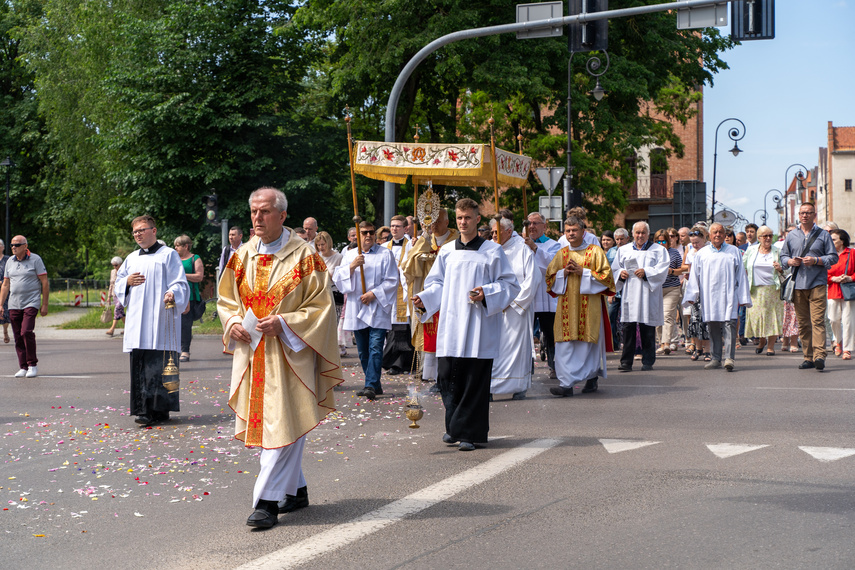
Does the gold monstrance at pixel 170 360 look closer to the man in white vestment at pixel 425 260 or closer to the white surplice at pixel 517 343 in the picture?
the man in white vestment at pixel 425 260

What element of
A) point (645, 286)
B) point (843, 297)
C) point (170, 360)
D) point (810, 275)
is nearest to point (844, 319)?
point (843, 297)

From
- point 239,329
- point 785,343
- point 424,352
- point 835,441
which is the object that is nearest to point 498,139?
point 785,343

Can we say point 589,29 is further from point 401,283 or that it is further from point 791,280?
point 401,283

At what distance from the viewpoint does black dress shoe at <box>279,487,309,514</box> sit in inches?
224

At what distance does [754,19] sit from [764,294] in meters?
5.01

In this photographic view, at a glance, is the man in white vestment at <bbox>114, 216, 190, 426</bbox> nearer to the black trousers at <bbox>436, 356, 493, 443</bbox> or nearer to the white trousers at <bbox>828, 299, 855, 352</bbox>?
the black trousers at <bbox>436, 356, 493, 443</bbox>

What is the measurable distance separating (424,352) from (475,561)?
230 inches

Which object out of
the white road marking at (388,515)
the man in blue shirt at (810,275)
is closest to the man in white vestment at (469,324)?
the white road marking at (388,515)

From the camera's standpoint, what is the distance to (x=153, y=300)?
9242 mm

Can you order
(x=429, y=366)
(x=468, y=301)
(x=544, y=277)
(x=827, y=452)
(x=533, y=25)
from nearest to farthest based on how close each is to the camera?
(x=827, y=452)
(x=468, y=301)
(x=429, y=366)
(x=544, y=277)
(x=533, y=25)

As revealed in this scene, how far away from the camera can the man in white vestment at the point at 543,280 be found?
38.4 feet

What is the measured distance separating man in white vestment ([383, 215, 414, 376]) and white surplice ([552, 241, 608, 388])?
214cm

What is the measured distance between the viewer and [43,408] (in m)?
10.4

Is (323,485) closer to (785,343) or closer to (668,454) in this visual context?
(668,454)
